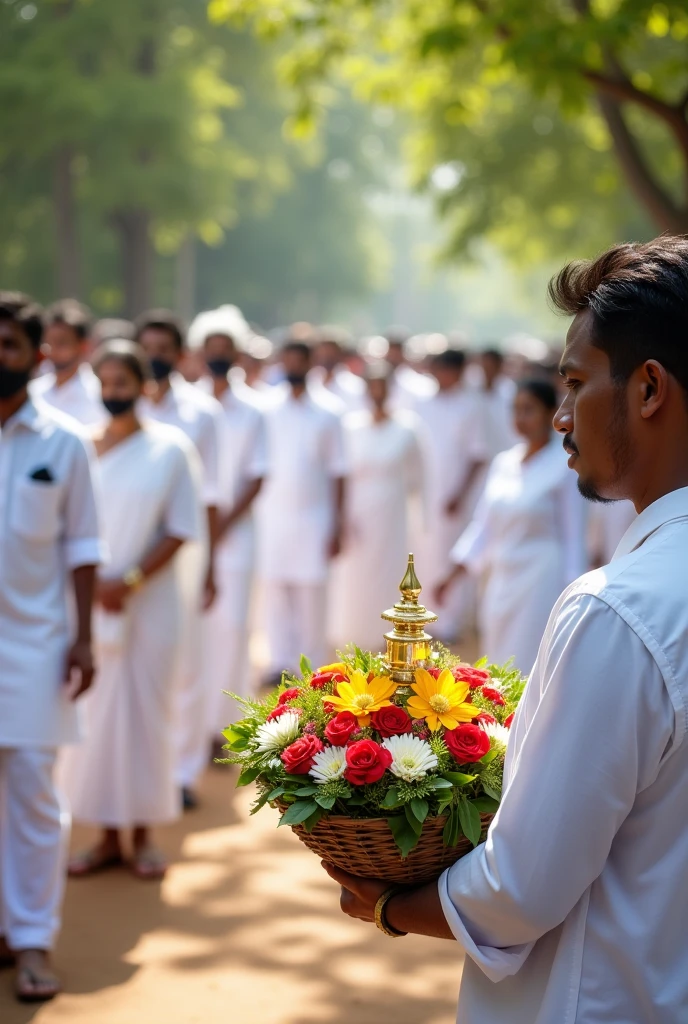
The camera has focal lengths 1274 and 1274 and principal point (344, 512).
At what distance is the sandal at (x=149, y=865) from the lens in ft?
20.2

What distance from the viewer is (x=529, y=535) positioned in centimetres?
708

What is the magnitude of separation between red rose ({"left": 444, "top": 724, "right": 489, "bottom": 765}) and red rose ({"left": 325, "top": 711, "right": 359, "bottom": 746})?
19cm

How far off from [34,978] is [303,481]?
6032 millimetres

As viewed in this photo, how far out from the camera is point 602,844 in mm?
1973

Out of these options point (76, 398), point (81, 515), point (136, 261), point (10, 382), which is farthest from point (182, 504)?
point (136, 261)

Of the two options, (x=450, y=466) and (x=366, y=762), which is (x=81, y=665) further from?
(x=450, y=466)

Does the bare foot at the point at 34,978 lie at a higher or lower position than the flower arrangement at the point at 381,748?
lower

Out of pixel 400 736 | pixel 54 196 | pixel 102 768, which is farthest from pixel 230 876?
pixel 54 196

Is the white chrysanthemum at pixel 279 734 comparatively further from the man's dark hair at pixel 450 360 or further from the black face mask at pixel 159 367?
the man's dark hair at pixel 450 360

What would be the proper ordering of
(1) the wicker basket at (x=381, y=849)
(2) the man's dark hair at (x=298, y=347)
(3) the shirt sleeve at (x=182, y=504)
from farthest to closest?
(2) the man's dark hair at (x=298, y=347)
(3) the shirt sleeve at (x=182, y=504)
(1) the wicker basket at (x=381, y=849)

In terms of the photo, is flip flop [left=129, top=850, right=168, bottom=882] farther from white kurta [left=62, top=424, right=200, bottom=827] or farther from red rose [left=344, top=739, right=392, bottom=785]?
red rose [left=344, top=739, right=392, bottom=785]

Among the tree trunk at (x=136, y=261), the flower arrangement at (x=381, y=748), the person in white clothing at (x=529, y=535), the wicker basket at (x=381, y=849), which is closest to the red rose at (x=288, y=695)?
the flower arrangement at (x=381, y=748)

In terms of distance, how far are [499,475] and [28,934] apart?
3.69 meters

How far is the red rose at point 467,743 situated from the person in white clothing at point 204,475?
16.5ft
